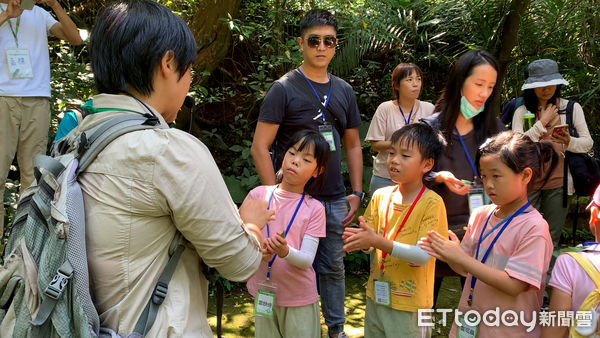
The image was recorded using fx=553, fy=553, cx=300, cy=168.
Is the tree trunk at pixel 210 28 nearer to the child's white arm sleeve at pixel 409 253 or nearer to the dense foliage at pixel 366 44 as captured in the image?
the dense foliage at pixel 366 44

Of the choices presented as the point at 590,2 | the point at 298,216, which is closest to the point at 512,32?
the point at 590,2

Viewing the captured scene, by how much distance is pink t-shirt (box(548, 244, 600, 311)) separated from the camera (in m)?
2.04

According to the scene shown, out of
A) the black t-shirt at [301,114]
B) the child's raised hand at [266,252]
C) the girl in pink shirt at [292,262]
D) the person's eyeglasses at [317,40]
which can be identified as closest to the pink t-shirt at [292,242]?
the girl in pink shirt at [292,262]

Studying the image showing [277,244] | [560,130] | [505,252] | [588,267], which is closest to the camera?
[588,267]

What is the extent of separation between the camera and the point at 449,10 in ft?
24.9

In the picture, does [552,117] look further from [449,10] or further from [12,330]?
[12,330]

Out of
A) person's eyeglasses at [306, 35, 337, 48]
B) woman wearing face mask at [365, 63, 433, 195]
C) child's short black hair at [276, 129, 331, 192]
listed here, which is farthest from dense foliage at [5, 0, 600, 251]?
child's short black hair at [276, 129, 331, 192]

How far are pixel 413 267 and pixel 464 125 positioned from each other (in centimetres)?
94

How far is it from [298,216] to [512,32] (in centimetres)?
451

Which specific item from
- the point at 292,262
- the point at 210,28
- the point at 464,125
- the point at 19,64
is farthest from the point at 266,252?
Answer: the point at 210,28

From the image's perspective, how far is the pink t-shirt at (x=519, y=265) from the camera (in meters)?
2.21

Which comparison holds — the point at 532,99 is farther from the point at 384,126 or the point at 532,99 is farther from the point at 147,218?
the point at 147,218

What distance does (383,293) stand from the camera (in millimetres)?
2705

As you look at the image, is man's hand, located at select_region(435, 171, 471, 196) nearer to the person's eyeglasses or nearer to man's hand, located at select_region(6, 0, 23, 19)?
the person's eyeglasses
